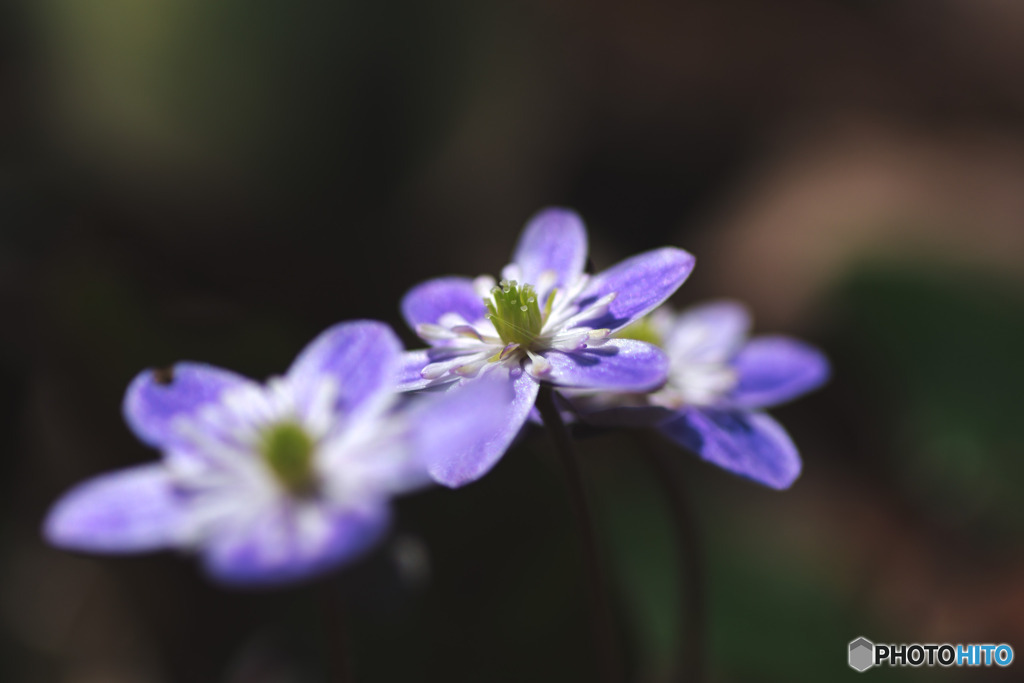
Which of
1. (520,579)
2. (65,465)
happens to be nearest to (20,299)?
(65,465)

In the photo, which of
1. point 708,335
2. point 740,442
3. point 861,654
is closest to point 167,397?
point 740,442

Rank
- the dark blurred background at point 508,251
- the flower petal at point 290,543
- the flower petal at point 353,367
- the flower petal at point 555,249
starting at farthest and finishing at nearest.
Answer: the dark blurred background at point 508,251, the flower petal at point 555,249, the flower petal at point 353,367, the flower petal at point 290,543

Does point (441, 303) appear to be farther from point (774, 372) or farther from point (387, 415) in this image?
point (774, 372)

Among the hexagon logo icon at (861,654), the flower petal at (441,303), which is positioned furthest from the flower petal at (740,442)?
the hexagon logo icon at (861,654)

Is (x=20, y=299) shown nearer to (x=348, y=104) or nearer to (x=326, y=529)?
(x=348, y=104)

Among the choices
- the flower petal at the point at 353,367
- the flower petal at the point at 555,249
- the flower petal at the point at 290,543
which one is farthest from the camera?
the flower petal at the point at 555,249

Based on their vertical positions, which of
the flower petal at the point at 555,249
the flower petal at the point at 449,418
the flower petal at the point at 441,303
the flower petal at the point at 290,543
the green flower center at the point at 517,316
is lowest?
the flower petal at the point at 290,543

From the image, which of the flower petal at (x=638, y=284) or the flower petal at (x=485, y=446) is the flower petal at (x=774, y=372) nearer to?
the flower petal at (x=638, y=284)
